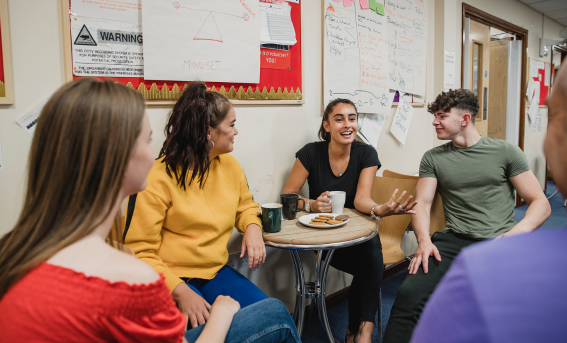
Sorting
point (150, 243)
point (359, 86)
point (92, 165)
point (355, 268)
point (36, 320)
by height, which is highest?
point (359, 86)

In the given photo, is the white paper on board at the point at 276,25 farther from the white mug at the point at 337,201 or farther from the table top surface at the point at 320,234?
the table top surface at the point at 320,234

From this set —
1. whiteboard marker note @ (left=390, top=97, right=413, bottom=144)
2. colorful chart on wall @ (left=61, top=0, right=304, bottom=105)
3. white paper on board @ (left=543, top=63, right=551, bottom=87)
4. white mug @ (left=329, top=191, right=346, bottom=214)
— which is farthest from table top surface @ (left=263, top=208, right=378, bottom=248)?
white paper on board @ (left=543, top=63, right=551, bottom=87)

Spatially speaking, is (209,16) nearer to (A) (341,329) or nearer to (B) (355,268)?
(B) (355,268)

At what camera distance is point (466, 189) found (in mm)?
1852

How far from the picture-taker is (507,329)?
398 millimetres

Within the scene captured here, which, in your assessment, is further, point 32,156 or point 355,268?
point 355,268

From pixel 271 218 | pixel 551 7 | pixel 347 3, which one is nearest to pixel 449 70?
pixel 347 3

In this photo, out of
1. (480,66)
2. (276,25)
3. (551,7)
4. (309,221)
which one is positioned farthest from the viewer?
(551,7)

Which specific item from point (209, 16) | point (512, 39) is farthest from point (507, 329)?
point (512, 39)

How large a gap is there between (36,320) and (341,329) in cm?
185

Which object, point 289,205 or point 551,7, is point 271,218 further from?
point 551,7

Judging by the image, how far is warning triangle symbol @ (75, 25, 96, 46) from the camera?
1.39 metres

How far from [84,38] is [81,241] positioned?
44.5 inches

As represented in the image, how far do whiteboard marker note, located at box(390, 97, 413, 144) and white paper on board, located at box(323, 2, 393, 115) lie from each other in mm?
154
